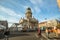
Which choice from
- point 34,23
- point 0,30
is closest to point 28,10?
point 34,23

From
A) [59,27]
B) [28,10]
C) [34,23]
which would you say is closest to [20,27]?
[34,23]

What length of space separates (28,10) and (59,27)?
9774cm

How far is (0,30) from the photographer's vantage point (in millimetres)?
50156

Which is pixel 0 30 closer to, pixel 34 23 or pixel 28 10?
pixel 34 23

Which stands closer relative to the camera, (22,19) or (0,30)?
(0,30)

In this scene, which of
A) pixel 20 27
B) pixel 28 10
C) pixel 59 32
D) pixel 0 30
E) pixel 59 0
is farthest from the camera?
pixel 28 10

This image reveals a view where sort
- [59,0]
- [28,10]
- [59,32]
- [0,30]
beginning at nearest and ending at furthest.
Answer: [59,0]
[59,32]
[0,30]
[28,10]

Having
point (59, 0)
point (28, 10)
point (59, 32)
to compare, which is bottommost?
point (59, 32)

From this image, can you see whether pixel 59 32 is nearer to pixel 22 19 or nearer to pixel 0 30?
pixel 0 30

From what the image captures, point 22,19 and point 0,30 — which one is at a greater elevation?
point 22,19

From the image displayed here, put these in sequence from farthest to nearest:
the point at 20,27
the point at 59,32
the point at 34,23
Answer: the point at 34,23, the point at 20,27, the point at 59,32

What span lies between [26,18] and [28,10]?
796 cm

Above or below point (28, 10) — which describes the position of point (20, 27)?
below

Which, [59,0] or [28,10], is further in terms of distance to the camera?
[28,10]
